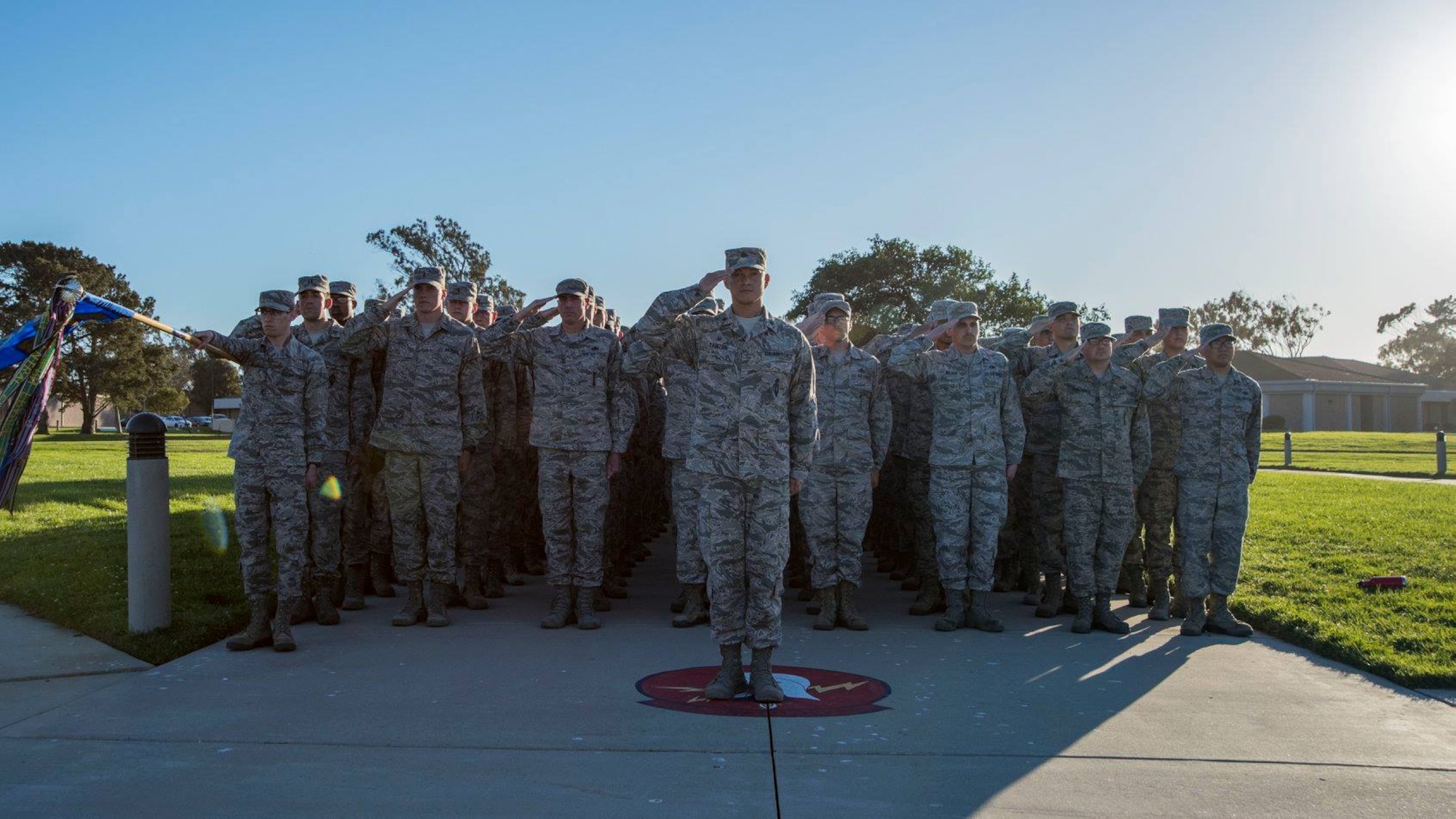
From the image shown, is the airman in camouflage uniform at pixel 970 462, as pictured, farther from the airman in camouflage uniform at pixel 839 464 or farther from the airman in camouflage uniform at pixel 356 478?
the airman in camouflage uniform at pixel 356 478

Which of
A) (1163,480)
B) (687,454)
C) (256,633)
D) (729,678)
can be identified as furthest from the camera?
(1163,480)

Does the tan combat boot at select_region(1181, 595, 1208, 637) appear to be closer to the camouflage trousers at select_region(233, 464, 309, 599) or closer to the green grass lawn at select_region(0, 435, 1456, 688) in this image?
the green grass lawn at select_region(0, 435, 1456, 688)

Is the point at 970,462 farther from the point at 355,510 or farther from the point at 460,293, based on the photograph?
the point at 355,510

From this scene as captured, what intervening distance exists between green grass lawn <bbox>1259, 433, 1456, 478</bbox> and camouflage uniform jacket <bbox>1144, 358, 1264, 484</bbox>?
1466 centimetres

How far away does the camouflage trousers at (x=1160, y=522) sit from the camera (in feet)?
26.6

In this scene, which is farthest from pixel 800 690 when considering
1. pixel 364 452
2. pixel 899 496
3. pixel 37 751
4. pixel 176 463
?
pixel 176 463

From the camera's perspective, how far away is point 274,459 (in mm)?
6574

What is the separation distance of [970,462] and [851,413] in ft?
2.95

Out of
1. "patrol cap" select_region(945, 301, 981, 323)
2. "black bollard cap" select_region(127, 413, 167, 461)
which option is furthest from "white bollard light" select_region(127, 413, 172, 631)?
"patrol cap" select_region(945, 301, 981, 323)

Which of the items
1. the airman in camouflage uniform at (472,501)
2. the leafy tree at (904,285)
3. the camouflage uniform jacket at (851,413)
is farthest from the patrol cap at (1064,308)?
the leafy tree at (904,285)

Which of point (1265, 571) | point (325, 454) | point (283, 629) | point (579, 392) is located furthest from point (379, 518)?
point (1265, 571)

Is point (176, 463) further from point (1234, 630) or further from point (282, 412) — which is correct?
point (1234, 630)

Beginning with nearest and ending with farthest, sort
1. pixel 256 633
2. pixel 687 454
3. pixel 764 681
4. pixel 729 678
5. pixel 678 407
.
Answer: pixel 764 681 → pixel 729 678 → pixel 256 633 → pixel 687 454 → pixel 678 407

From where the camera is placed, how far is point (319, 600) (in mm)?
7266
